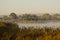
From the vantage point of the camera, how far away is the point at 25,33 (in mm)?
2244

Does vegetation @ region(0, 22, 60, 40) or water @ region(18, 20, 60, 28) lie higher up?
water @ region(18, 20, 60, 28)

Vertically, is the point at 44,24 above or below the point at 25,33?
above

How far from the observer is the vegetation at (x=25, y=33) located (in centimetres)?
219

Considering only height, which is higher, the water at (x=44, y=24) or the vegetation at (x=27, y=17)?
the vegetation at (x=27, y=17)

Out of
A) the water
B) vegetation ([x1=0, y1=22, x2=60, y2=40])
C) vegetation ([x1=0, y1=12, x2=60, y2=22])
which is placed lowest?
vegetation ([x1=0, y1=22, x2=60, y2=40])

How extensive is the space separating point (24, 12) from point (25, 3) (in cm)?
14

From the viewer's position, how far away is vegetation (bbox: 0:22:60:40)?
7.20 ft

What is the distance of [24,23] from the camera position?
2.29 metres

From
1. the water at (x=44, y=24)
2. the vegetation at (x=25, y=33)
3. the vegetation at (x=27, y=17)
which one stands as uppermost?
the vegetation at (x=27, y=17)

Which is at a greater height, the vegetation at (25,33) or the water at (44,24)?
the water at (44,24)

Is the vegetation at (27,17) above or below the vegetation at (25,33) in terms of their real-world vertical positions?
above

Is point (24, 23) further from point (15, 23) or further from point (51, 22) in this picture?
point (51, 22)

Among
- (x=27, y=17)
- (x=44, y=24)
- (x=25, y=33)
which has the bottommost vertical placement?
(x=25, y=33)

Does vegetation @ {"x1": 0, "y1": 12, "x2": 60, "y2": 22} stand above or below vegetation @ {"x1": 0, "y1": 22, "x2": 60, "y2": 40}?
above
